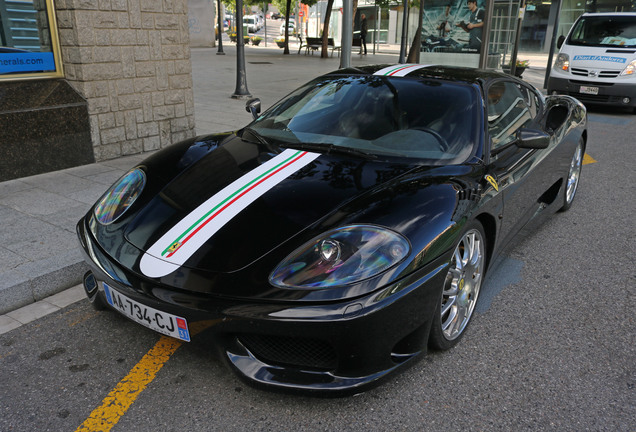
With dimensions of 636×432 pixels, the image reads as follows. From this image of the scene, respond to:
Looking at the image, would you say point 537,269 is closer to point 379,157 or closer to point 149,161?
point 379,157

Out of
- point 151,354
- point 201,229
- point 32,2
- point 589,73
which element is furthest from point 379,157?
point 589,73

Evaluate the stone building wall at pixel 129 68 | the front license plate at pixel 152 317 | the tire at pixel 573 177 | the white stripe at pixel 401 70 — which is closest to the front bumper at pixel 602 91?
the tire at pixel 573 177

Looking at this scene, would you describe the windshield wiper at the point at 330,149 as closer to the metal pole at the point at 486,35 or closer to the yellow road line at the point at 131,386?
the yellow road line at the point at 131,386

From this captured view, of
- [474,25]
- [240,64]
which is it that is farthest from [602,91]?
[240,64]

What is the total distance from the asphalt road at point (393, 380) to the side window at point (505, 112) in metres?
0.98

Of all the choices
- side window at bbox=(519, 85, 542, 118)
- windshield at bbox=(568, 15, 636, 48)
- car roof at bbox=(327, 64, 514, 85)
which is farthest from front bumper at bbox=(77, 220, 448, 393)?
windshield at bbox=(568, 15, 636, 48)

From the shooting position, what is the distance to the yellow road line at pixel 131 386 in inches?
85.4

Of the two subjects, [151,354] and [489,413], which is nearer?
[489,413]

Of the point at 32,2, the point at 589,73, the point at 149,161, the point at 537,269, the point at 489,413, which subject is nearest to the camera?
the point at 489,413

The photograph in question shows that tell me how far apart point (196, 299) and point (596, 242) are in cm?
345

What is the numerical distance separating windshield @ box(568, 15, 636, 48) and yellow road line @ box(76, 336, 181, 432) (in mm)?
11419

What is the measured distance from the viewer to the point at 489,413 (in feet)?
7.47

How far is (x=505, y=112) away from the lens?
3.51 meters

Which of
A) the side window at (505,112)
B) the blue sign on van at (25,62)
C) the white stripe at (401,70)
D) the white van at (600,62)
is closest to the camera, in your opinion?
the side window at (505,112)
